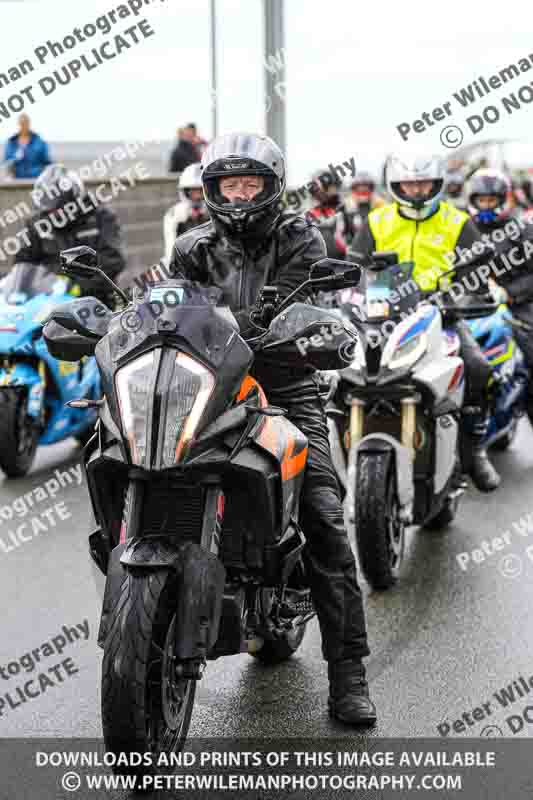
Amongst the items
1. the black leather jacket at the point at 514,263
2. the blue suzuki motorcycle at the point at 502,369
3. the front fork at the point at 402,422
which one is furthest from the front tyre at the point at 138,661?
the black leather jacket at the point at 514,263

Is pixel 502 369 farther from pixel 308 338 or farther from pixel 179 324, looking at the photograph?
pixel 179 324

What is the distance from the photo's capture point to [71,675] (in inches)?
230

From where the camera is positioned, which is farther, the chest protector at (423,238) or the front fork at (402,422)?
the chest protector at (423,238)

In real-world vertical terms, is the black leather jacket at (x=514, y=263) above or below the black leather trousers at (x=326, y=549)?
above

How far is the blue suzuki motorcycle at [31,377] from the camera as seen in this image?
9.66 meters

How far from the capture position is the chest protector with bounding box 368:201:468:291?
8289 mm

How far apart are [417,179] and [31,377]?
10.5ft

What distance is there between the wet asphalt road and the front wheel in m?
0.15

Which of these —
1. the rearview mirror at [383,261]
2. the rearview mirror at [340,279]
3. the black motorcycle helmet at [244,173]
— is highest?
the black motorcycle helmet at [244,173]

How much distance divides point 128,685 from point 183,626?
25cm

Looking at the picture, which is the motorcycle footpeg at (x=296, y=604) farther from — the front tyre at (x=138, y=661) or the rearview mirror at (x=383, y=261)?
the rearview mirror at (x=383, y=261)

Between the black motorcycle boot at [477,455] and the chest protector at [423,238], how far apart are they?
3.03 feet

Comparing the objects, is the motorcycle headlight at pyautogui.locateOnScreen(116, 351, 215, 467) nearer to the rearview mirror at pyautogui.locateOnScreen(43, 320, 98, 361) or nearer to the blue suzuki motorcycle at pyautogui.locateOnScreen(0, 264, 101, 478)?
the rearview mirror at pyautogui.locateOnScreen(43, 320, 98, 361)

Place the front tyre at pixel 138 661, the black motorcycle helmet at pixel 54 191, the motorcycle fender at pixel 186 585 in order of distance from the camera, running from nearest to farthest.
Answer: the front tyre at pixel 138 661 → the motorcycle fender at pixel 186 585 → the black motorcycle helmet at pixel 54 191
